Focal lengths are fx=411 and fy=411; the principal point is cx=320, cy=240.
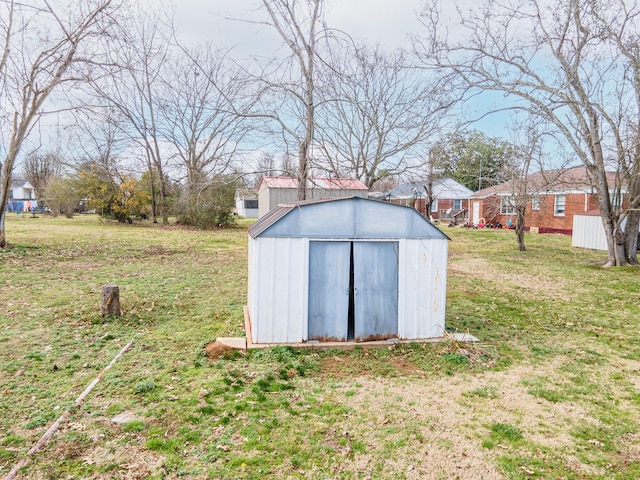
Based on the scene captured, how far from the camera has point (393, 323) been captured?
5.69 metres

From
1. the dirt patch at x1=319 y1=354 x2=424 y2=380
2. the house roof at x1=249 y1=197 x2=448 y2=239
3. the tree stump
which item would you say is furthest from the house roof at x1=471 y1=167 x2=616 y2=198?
the tree stump

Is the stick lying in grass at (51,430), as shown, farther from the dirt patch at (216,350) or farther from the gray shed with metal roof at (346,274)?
the gray shed with metal roof at (346,274)

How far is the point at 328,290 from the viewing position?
5.55m

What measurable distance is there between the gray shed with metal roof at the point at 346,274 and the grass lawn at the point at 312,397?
14.8 inches

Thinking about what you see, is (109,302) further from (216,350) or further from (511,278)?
(511,278)

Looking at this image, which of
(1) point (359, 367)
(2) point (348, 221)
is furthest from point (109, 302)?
(1) point (359, 367)

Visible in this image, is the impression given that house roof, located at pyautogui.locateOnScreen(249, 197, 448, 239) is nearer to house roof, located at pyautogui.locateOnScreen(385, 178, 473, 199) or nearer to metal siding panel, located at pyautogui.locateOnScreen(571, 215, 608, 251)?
metal siding panel, located at pyautogui.locateOnScreen(571, 215, 608, 251)

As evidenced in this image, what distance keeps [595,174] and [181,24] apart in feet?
41.6

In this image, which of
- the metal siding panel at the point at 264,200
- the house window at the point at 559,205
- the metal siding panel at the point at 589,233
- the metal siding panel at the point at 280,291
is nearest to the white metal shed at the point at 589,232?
the metal siding panel at the point at 589,233

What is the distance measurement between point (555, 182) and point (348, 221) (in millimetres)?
10836

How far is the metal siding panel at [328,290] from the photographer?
217 inches

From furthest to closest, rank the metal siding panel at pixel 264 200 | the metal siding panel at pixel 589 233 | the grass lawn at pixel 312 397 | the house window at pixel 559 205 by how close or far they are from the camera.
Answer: the metal siding panel at pixel 264 200 → the house window at pixel 559 205 → the metal siding panel at pixel 589 233 → the grass lawn at pixel 312 397

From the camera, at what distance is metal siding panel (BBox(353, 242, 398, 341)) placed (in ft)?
18.3

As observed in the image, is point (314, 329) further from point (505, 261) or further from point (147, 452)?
point (505, 261)
